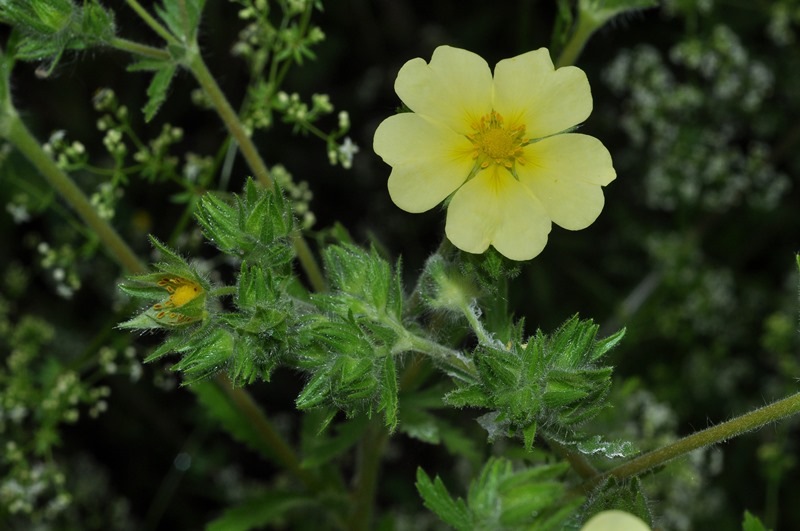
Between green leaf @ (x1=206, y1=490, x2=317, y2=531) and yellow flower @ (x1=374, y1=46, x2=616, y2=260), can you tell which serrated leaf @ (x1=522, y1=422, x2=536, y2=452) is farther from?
green leaf @ (x1=206, y1=490, x2=317, y2=531)

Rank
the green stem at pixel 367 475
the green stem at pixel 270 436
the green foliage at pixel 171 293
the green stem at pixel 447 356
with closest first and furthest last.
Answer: the green foliage at pixel 171 293 → the green stem at pixel 447 356 → the green stem at pixel 367 475 → the green stem at pixel 270 436

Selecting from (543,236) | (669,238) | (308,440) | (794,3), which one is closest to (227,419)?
(308,440)

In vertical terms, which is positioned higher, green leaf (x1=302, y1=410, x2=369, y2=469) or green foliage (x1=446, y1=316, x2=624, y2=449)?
green foliage (x1=446, y1=316, x2=624, y2=449)

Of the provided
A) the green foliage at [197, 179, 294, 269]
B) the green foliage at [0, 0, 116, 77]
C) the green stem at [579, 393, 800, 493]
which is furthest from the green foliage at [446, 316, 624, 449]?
the green foliage at [0, 0, 116, 77]

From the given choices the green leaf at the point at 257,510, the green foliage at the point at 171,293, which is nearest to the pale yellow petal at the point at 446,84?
the green foliage at the point at 171,293

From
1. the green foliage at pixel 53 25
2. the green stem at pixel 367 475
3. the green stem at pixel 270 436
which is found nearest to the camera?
the green foliage at pixel 53 25

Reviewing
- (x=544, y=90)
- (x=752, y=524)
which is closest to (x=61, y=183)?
(x=544, y=90)

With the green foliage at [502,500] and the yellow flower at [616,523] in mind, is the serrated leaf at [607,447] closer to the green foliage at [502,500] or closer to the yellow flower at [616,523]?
the green foliage at [502,500]

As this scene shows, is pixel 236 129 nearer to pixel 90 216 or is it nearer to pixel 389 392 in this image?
pixel 90 216

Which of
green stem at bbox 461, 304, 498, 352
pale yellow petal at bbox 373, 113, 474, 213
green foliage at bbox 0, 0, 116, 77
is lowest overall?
green stem at bbox 461, 304, 498, 352
